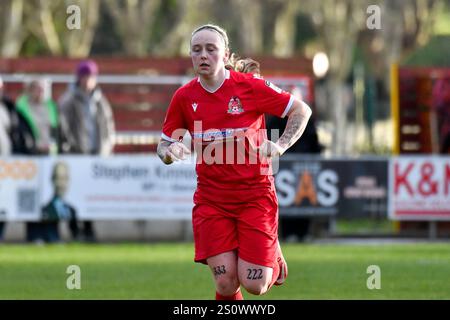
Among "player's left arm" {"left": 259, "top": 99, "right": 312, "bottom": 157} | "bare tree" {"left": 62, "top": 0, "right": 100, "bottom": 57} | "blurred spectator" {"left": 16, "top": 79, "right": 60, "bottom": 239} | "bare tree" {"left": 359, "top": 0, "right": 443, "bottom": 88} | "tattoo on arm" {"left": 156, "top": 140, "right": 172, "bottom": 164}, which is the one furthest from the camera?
"bare tree" {"left": 359, "top": 0, "right": 443, "bottom": 88}

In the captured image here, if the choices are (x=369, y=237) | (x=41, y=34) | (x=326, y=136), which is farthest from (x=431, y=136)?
(x=41, y=34)

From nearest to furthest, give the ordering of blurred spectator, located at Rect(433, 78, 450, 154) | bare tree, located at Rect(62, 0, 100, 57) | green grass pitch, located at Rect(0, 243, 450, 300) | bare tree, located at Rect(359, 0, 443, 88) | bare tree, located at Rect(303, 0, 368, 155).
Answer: green grass pitch, located at Rect(0, 243, 450, 300)
blurred spectator, located at Rect(433, 78, 450, 154)
bare tree, located at Rect(62, 0, 100, 57)
bare tree, located at Rect(303, 0, 368, 155)
bare tree, located at Rect(359, 0, 443, 88)

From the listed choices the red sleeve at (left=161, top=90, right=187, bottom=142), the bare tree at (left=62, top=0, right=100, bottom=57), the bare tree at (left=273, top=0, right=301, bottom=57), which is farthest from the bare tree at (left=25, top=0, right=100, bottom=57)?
the red sleeve at (left=161, top=90, right=187, bottom=142)

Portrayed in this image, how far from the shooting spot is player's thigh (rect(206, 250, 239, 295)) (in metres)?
10.9

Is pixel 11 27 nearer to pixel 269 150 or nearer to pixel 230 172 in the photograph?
pixel 230 172

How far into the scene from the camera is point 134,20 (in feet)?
136

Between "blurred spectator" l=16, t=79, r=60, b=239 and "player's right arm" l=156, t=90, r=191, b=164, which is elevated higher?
"blurred spectator" l=16, t=79, r=60, b=239

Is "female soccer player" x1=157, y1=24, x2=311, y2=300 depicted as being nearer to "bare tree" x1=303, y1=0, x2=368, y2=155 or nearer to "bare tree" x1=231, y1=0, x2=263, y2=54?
"bare tree" x1=231, y1=0, x2=263, y2=54

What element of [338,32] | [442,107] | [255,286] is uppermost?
[338,32]

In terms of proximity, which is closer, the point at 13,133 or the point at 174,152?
the point at 174,152

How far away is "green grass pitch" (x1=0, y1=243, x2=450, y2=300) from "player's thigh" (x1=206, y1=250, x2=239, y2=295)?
9.62 ft

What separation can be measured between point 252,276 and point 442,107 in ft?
46.1

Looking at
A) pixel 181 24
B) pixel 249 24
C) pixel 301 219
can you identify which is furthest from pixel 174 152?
pixel 249 24
